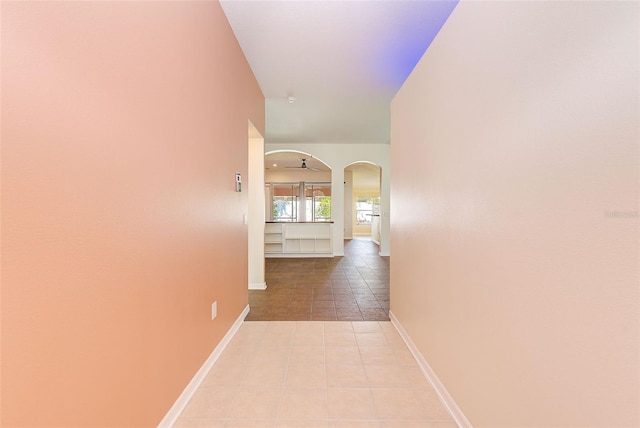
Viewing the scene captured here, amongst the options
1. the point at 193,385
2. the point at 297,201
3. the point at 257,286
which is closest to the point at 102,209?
the point at 193,385

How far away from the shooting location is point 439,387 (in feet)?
5.53

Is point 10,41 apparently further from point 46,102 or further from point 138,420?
point 138,420

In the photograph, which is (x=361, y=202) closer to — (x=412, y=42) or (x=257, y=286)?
(x=257, y=286)

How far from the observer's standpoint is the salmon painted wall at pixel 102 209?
2.43ft

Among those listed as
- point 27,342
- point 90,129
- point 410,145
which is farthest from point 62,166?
point 410,145

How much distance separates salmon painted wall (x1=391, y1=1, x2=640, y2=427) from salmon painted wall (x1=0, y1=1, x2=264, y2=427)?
1.49 m

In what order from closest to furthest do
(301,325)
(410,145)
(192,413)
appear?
(192,413) → (410,145) → (301,325)

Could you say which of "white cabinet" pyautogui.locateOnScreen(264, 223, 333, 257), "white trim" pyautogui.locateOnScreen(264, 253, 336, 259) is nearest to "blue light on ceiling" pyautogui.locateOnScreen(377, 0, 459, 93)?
"white cabinet" pyautogui.locateOnScreen(264, 223, 333, 257)

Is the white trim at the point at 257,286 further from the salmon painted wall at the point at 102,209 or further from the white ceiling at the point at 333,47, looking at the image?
the white ceiling at the point at 333,47

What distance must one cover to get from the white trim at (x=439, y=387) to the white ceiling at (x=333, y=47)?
2578 mm

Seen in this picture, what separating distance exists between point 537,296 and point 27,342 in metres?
1.53

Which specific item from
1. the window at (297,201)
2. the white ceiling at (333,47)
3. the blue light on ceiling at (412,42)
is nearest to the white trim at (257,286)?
the white ceiling at (333,47)

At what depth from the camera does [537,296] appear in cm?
94

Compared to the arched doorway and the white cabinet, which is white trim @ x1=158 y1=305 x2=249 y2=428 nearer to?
the white cabinet
